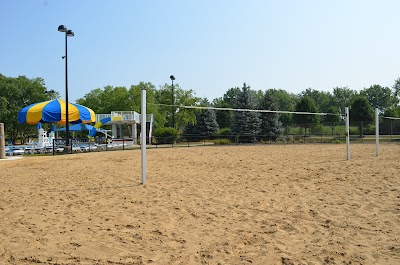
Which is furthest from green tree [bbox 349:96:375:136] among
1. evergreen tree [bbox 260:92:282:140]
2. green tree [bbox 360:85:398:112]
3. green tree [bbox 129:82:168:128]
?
green tree [bbox 360:85:398:112]

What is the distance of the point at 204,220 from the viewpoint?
15.8ft

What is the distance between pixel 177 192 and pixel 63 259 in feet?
11.5

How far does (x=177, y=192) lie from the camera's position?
679 cm

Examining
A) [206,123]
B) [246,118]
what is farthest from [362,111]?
[206,123]

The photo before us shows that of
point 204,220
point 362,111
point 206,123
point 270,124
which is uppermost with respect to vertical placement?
point 362,111

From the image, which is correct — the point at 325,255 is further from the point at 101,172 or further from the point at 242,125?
the point at 242,125

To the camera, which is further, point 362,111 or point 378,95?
point 378,95

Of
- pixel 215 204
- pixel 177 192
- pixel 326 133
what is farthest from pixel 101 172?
pixel 326 133

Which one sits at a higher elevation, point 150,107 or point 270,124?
point 150,107

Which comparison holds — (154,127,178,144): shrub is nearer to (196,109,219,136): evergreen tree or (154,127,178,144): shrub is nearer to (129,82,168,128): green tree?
(196,109,219,136): evergreen tree

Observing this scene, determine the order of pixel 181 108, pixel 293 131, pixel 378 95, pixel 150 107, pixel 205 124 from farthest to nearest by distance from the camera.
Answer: pixel 378 95 → pixel 181 108 → pixel 150 107 → pixel 205 124 → pixel 293 131

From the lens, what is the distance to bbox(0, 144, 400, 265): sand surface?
354 cm

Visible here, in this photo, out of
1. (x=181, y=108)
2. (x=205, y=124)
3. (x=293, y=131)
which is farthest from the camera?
(x=181, y=108)

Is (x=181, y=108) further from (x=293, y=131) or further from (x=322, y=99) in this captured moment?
(x=322, y=99)
